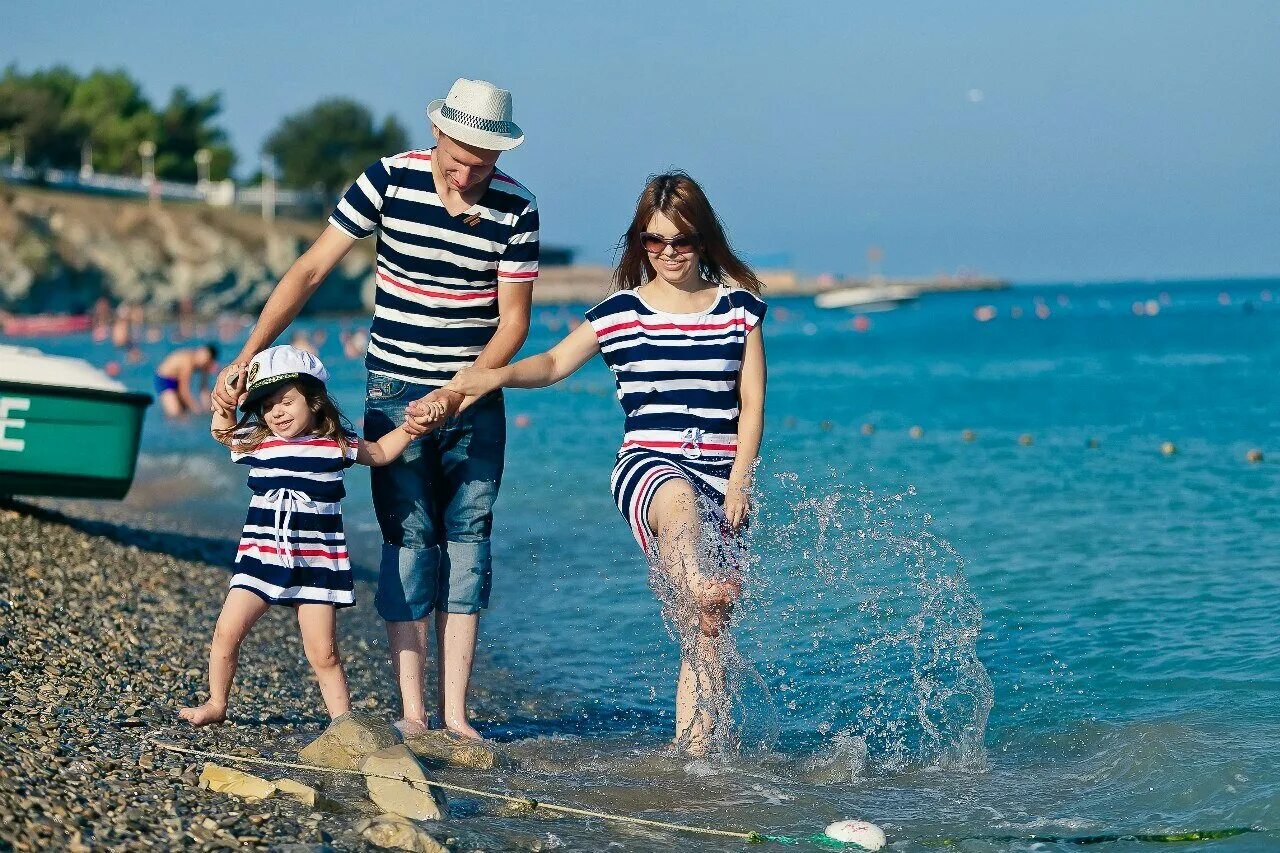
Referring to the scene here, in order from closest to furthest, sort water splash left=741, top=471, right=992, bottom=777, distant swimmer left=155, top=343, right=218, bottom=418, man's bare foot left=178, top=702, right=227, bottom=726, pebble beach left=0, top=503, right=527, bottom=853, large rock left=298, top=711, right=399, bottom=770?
pebble beach left=0, top=503, right=527, bottom=853 < large rock left=298, top=711, right=399, bottom=770 < man's bare foot left=178, top=702, right=227, bottom=726 < water splash left=741, top=471, right=992, bottom=777 < distant swimmer left=155, top=343, right=218, bottom=418

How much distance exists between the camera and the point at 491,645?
912 cm

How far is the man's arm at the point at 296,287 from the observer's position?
220 inches

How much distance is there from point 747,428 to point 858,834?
5.07 ft

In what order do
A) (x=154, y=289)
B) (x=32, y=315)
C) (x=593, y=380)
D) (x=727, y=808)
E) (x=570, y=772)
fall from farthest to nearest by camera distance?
(x=154, y=289)
(x=32, y=315)
(x=593, y=380)
(x=570, y=772)
(x=727, y=808)

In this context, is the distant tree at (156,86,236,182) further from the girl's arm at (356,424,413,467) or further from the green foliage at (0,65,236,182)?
the girl's arm at (356,424,413,467)

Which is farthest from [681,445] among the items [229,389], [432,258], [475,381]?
[229,389]

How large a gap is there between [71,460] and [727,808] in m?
6.40

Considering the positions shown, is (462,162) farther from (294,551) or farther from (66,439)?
(66,439)

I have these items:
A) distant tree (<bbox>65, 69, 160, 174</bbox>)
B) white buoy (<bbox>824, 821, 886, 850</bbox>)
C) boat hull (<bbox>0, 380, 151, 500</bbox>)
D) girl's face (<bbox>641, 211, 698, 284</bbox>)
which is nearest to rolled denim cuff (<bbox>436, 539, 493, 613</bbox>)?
girl's face (<bbox>641, 211, 698, 284</bbox>)

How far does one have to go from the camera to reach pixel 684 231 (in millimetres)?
5508

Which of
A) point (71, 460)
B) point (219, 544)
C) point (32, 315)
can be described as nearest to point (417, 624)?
point (71, 460)

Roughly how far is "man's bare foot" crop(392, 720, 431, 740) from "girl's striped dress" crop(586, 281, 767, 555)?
46.5 inches

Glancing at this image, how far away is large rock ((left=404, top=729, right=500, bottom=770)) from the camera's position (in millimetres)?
5532

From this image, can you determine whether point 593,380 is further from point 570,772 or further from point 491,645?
point 570,772
